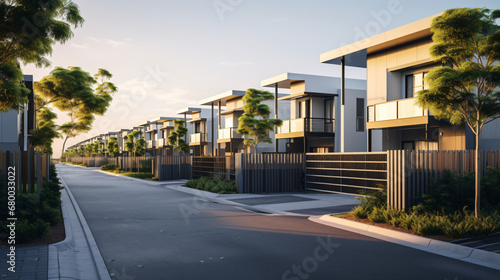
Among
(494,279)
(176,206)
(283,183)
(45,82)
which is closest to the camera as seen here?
(494,279)

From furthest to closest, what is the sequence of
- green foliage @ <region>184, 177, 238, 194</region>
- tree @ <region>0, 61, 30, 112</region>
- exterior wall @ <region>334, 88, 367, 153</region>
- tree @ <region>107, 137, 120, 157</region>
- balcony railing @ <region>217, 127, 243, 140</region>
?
tree @ <region>107, 137, 120, 157</region> → balcony railing @ <region>217, 127, 243, 140</region> → exterior wall @ <region>334, 88, 367, 153</region> → green foliage @ <region>184, 177, 238, 194</region> → tree @ <region>0, 61, 30, 112</region>

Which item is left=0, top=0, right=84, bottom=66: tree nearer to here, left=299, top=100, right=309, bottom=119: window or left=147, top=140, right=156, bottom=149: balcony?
left=299, top=100, right=309, bottom=119: window

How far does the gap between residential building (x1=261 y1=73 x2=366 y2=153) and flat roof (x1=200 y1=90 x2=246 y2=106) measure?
1026 centimetres

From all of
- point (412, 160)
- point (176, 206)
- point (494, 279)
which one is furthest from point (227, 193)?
point (494, 279)

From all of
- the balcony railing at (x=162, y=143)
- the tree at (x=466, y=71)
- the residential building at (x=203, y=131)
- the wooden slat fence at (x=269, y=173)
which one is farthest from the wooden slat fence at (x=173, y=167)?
the balcony railing at (x=162, y=143)

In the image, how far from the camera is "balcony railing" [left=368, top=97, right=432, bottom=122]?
68.2 ft

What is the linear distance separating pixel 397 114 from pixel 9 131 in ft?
66.7

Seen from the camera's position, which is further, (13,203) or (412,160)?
(412,160)

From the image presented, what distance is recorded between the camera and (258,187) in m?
21.6

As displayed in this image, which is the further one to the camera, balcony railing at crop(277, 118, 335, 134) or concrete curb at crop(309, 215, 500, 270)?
balcony railing at crop(277, 118, 335, 134)

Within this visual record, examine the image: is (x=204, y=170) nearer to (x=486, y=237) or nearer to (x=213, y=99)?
(x=213, y=99)

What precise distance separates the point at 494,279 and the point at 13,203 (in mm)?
9920

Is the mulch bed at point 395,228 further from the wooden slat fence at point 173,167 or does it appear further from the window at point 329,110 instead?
the wooden slat fence at point 173,167

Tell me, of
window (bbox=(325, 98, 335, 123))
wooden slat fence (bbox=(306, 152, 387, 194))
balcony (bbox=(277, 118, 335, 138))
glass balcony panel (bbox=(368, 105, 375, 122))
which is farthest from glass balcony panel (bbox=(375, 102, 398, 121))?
window (bbox=(325, 98, 335, 123))
